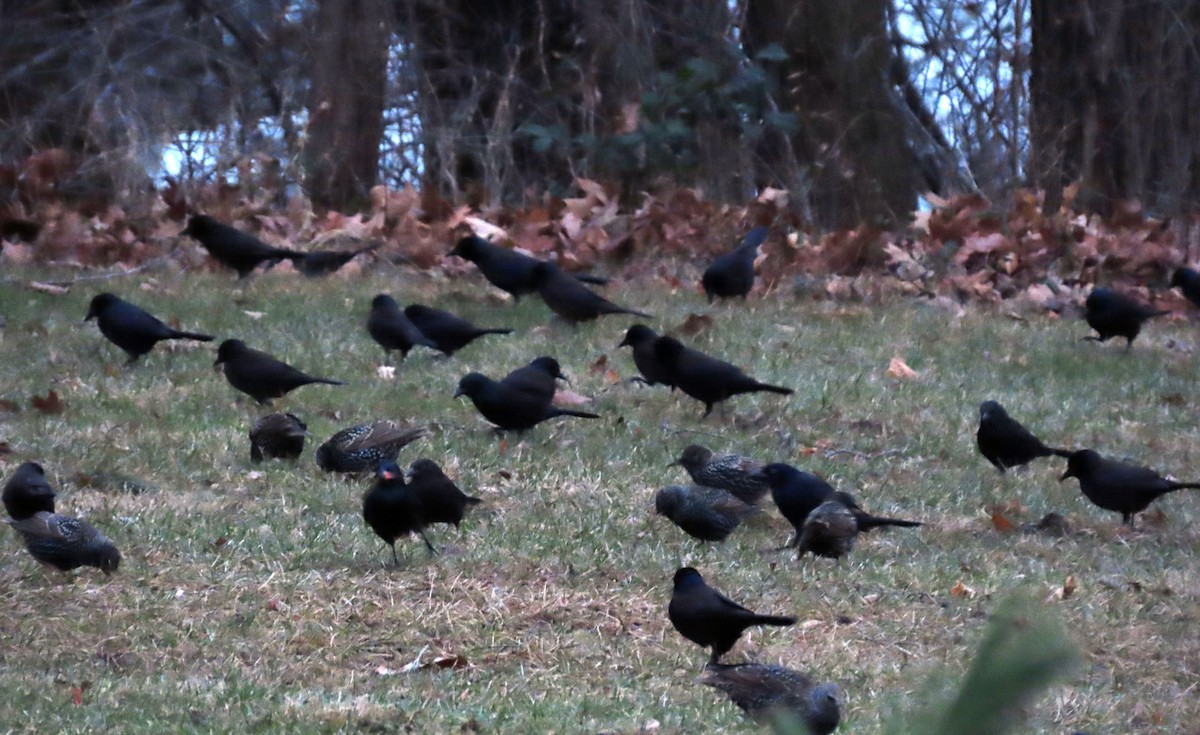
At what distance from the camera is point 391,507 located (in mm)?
5605

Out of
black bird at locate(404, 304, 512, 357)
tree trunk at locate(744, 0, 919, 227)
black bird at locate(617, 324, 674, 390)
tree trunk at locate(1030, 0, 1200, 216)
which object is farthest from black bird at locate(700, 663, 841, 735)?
tree trunk at locate(744, 0, 919, 227)

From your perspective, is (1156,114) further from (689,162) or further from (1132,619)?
(1132,619)

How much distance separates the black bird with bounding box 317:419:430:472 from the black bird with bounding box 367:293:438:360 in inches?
83.2

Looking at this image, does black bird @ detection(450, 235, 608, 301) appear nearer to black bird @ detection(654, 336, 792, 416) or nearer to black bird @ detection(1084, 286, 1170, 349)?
black bird @ detection(654, 336, 792, 416)

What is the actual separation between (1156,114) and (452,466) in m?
12.3

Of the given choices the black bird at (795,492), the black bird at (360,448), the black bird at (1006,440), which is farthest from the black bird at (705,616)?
the black bird at (1006,440)

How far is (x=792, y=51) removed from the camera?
17578 millimetres

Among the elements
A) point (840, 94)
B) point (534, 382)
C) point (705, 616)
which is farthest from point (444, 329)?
point (840, 94)

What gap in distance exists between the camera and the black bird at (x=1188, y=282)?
493 inches

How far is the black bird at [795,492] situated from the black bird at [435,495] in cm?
135

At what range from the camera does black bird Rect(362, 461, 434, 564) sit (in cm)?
560

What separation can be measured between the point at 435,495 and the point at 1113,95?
13.3m

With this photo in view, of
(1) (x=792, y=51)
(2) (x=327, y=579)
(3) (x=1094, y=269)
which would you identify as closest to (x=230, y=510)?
(2) (x=327, y=579)

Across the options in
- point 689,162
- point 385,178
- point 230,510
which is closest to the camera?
point 230,510
